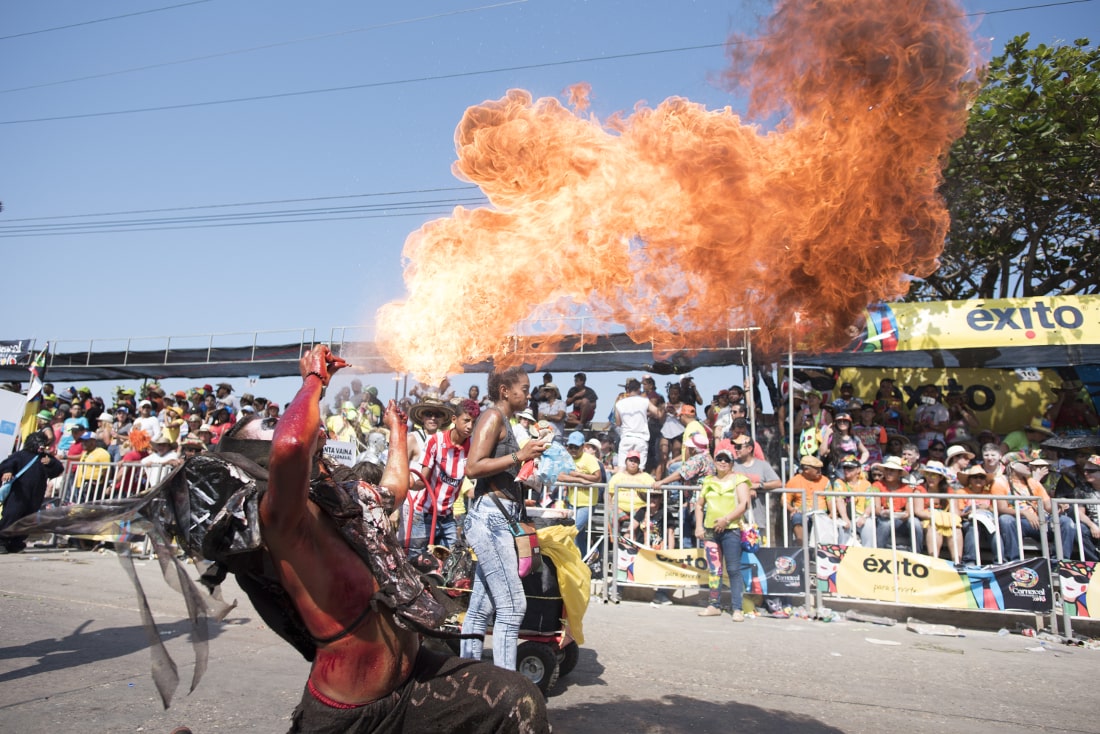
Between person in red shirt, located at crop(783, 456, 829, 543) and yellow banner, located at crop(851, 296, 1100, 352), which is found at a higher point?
yellow banner, located at crop(851, 296, 1100, 352)

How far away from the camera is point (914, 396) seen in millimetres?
12367

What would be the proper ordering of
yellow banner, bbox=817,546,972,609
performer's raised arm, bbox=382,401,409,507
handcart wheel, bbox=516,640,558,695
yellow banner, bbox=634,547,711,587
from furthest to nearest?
yellow banner, bbox=634,547,711,587 < yellow banner, bbox=817,546,972,609 < handcart wheel, bbox=516,640,558,695 < performer's raised arm, bbox=382,401,409,507

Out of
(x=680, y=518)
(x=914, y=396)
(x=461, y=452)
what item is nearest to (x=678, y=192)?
(x=461, y=452)

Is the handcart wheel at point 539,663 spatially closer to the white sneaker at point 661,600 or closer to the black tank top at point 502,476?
the black tank top at point 502,476

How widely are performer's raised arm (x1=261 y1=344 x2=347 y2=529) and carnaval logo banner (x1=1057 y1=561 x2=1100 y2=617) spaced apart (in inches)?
330

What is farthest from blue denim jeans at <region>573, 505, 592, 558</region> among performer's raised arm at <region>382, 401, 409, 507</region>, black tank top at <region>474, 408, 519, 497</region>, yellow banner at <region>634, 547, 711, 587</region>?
performer's raised arm at <region>382, 401, 409, 507</region>

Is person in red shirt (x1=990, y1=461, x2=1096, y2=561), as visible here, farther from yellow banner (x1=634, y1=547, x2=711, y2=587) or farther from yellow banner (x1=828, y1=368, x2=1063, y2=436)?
yellow banner (x1=828, y1=368, x2=1063, y2=436)

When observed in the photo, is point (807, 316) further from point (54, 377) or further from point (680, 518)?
A: point (54, 377)

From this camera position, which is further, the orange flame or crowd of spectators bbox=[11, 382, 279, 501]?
crowd of spectators bbox=[11, 382, 279, 501]

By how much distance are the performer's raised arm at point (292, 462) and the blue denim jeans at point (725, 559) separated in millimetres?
7041

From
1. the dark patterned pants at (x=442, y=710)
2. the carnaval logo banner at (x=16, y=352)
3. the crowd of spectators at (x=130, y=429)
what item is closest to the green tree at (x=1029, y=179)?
the dark patterned pants at (x=442, y=710)

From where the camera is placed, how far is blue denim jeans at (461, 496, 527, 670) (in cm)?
447

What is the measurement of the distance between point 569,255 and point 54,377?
18566 millimetres

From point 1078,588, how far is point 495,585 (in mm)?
6689
